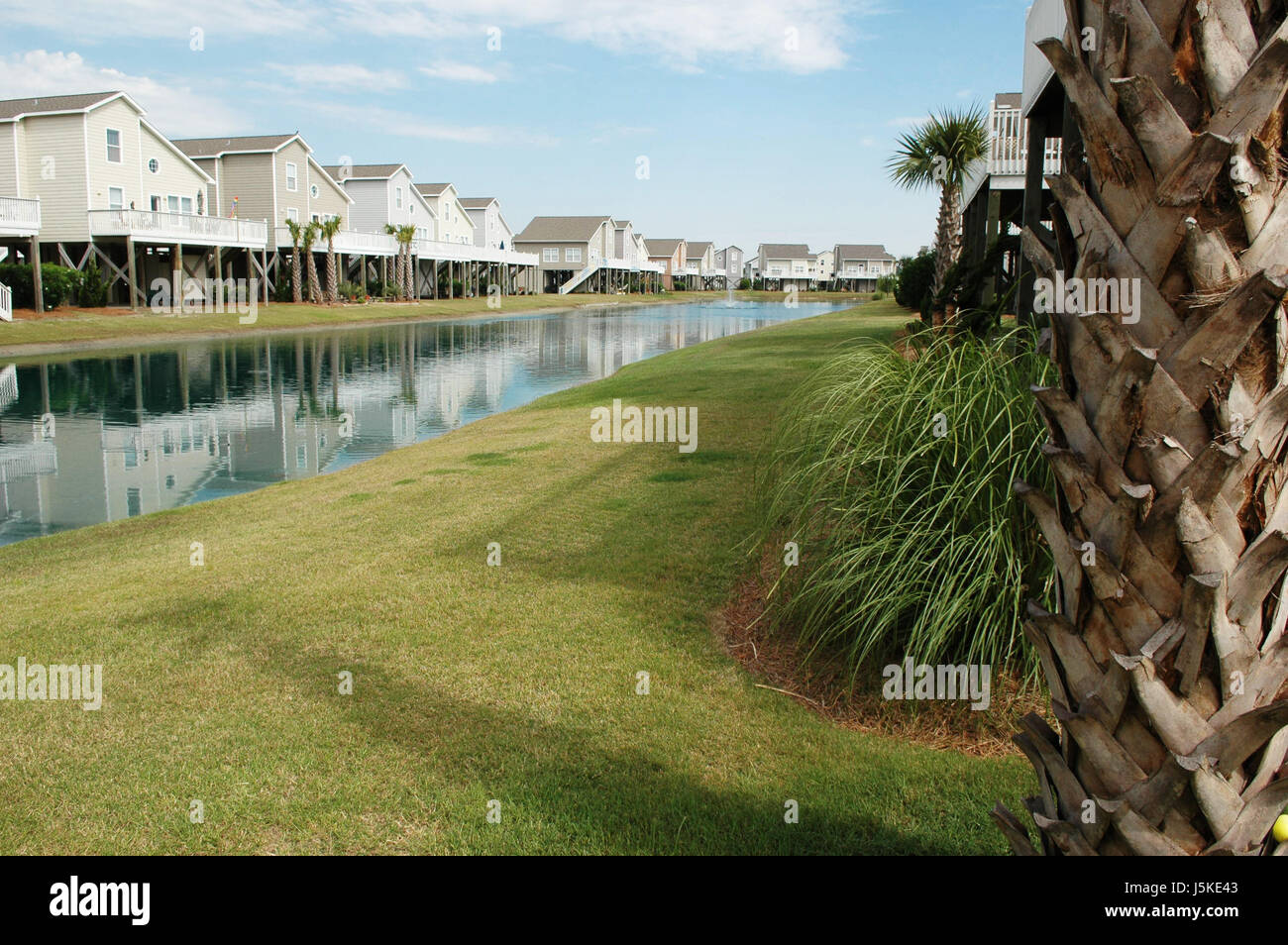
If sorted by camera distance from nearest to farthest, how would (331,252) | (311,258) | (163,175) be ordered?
(163,175) → (311,258) → (331,252)

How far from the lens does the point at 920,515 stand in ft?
16.9

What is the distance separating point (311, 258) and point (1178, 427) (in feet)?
174

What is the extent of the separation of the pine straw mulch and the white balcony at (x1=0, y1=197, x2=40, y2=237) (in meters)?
38.7

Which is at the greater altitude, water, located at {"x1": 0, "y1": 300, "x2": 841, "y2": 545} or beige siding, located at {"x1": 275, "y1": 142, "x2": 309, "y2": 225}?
beige siding, located at {"x1": 275, "y1": 142, "x2": 309, "y2": 225}

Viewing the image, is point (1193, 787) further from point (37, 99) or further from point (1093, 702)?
point (37, 99)

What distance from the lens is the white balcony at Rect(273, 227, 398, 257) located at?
170 feet

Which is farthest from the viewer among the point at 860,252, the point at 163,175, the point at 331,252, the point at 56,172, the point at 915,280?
the point at 860,252

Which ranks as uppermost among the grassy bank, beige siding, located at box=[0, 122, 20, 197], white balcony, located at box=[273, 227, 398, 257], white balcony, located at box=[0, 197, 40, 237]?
beige siding, located at box=[0, 122, 20, 197]

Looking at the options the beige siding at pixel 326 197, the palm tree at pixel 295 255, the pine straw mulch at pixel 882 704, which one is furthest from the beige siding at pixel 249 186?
the pine straw mulch at pixel 882 704

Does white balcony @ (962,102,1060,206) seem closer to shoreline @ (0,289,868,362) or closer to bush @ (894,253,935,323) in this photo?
bush @ (894,253,935,323)

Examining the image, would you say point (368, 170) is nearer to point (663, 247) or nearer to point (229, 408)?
point (229, 408)

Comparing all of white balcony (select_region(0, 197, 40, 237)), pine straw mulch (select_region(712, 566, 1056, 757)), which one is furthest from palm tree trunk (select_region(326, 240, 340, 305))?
pine straw mulch (select_region(712, 566, 1056, 757))

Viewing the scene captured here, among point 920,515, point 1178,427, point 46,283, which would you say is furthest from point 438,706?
point 46,283
